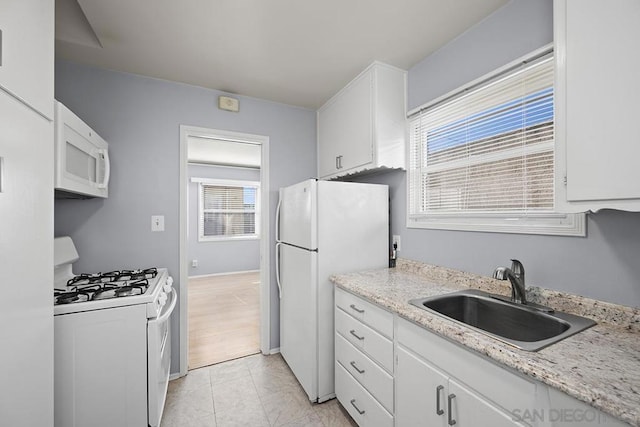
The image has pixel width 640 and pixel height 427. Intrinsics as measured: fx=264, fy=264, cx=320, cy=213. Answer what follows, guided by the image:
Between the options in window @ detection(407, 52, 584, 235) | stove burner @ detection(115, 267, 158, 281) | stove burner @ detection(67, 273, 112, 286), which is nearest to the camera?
window @ detection(407, 52, 584, 235)

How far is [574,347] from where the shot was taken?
888 millimetres

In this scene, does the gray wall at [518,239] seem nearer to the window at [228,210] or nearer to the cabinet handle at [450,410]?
the cabinet handle at [450,410]

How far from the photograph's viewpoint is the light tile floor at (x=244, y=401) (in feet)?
5.72

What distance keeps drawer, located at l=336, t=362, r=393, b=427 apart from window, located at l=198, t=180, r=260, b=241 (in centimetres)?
465

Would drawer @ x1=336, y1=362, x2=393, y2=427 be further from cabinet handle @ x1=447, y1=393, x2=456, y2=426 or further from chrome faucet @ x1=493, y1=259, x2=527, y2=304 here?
chrome faucet @ x1=493, y1=259, x2=527, y2=304

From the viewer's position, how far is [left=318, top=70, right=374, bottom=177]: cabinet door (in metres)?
2.07

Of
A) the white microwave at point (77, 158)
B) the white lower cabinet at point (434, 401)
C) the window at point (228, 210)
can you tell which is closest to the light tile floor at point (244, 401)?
the white lower cabinet at point (434, 401)

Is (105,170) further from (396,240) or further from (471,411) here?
(471,411)

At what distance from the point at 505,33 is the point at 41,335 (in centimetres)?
261

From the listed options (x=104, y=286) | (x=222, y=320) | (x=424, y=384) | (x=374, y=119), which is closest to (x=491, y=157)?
(x=374, y=119)

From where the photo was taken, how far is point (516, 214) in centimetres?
141

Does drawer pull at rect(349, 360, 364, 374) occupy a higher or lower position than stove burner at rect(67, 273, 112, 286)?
lower

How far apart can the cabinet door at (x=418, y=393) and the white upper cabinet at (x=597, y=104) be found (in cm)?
86

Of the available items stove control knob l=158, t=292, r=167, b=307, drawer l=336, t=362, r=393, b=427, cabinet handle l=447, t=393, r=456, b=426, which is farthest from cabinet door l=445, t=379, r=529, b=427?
stove control knob l=158, t=292, r=167, b=307
